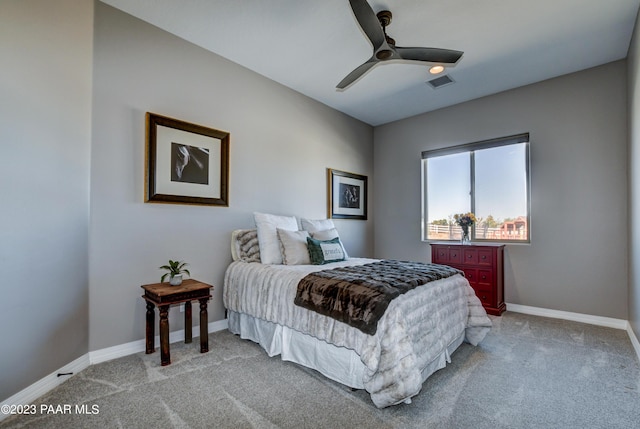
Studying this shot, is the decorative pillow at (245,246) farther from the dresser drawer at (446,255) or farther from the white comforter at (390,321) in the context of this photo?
the dresser drawer at (446,255)

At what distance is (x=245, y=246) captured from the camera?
317 cm

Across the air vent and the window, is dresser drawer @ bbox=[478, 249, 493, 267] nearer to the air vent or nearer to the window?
the window

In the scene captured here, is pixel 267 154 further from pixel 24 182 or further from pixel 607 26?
pixel 607 26

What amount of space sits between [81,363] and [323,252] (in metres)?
2.16

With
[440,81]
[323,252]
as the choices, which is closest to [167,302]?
[323,252]

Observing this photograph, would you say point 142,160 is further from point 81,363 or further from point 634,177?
point 634,177

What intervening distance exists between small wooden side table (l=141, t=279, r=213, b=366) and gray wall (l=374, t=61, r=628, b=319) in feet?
12.2

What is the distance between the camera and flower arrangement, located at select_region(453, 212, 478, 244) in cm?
413

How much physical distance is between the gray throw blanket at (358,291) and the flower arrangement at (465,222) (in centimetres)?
184

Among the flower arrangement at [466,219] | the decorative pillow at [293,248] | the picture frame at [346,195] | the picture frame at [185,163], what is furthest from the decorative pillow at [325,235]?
the flower arrangement at [466,219]

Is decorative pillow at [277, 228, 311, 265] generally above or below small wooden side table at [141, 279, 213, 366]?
above

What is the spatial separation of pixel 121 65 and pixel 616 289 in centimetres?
536

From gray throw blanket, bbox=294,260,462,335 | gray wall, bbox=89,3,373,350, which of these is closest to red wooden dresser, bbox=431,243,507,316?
gray throw blanket, bbox=294,260,462,335

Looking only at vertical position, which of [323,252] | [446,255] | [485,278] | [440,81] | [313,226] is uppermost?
[440,81]
